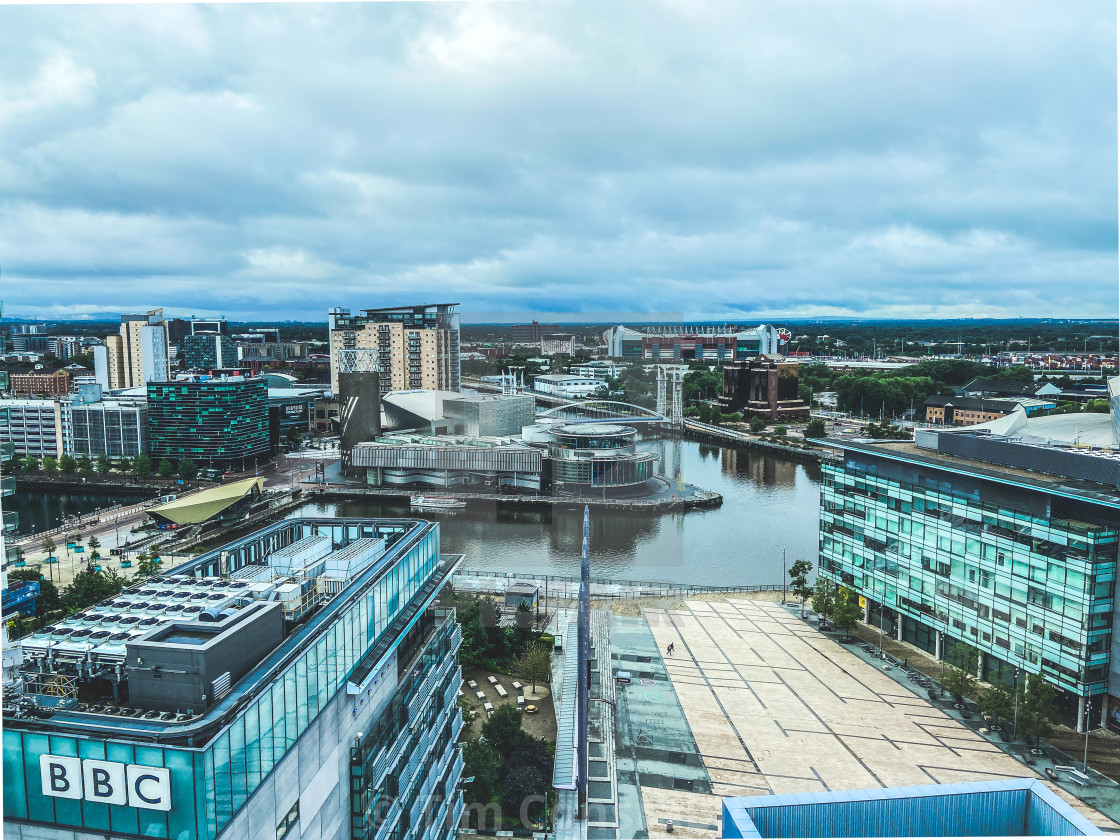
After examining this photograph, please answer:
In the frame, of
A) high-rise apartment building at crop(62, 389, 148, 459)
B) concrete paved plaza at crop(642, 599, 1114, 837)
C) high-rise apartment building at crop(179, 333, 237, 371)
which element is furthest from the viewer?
high-rise apartment building at crop(179, 333, 237, 371)

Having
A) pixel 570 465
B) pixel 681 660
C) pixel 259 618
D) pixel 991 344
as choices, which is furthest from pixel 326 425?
pixel 991 344

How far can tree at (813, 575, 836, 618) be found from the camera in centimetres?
764

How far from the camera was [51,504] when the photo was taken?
14.7m

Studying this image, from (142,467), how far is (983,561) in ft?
50.3

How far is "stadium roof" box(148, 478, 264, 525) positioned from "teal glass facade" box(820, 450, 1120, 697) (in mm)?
8991

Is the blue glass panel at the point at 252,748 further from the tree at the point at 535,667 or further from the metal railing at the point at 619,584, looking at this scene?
the metal railing at the point at 619,584

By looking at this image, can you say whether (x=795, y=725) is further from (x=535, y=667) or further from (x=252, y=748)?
(x=252, y=748)

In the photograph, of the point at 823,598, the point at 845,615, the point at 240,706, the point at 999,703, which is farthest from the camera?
the point at 823,598

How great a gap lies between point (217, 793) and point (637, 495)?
12691 millimetres

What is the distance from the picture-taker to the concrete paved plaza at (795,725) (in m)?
4.96

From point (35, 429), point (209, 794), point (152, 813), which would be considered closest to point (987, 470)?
point (209, 794)

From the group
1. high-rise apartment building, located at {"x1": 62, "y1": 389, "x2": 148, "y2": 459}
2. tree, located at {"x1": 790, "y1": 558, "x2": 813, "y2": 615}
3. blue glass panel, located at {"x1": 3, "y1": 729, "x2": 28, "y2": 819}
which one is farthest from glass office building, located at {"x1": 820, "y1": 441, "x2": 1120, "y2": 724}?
high-rise apartment building, located at {"x1": 62, "y1": 389, "x2": 148, "y2": 459}

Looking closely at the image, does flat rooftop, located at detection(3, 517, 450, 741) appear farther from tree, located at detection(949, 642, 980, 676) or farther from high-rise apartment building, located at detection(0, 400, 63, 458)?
high-rise apartment building, located at detection(0, 400, 63, 458)

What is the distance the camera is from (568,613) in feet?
27.1
